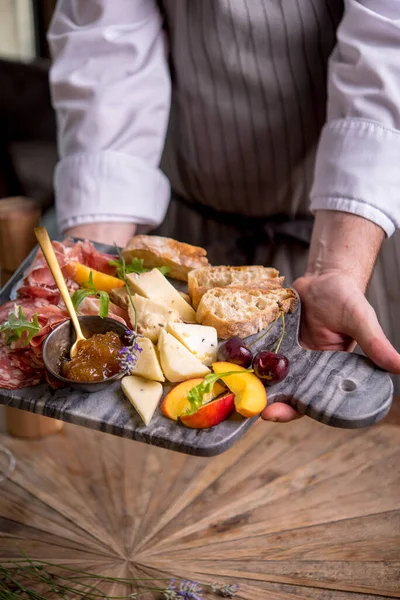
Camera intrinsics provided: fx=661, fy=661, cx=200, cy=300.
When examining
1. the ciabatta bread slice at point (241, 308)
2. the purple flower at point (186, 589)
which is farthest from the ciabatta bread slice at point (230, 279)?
the purple flower at point (186, 589)

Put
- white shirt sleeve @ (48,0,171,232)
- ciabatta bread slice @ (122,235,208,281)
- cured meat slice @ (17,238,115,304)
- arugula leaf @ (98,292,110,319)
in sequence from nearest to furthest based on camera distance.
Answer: arugula leaf @ (98,292,110,319)
cured meat slice @ (17,238,115,304)
ciabatta bread slice @ (122,235,208,281)
white shirt sleeve @ (48,0,171,232)

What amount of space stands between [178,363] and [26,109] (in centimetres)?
310

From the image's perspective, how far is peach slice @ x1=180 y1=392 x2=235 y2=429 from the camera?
1.09m

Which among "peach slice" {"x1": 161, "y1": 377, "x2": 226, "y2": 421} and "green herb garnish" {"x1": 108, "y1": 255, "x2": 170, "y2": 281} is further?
"green herb garnish" {"x1": 108, "y1": 255, "x2": 170, "y2": 281}

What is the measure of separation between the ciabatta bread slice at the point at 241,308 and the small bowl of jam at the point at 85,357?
0.18m

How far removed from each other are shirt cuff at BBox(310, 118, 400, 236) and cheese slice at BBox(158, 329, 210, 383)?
1.70 ft

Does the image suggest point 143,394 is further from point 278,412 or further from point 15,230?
point 15,230

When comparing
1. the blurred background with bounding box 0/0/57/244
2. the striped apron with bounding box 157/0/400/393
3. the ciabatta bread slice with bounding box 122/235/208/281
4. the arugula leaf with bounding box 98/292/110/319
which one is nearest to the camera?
the arugula leaf with bounding box 98/292/110/319

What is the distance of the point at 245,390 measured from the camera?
1.13 m

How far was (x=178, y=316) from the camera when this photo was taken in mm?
1316

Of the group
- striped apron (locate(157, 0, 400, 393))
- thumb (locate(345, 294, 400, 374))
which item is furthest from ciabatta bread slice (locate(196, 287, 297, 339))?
striped apron (locate(157, 0, 400, 393))

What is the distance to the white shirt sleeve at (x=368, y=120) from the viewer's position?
1.44 m

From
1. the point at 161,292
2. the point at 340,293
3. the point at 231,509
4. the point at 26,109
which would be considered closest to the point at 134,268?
the point at 161,292

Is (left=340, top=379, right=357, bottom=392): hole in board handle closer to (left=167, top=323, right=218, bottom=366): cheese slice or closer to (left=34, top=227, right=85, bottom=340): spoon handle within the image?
(left=167, top=323, right=218, bottom=366): cheese slice
